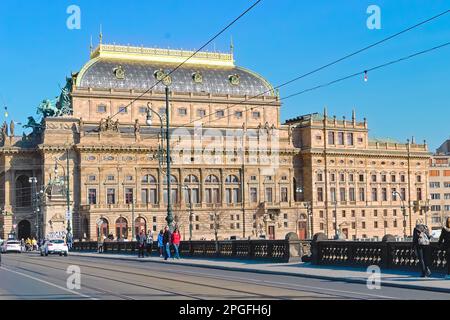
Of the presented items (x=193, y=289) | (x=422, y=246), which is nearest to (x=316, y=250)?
(x=422, y=246)

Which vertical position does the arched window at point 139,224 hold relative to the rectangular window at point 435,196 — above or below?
below

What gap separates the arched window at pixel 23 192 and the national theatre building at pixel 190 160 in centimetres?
21

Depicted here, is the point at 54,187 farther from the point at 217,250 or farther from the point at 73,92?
the point at 217,250

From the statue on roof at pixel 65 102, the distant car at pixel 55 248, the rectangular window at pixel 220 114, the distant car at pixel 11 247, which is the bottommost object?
the distant car at pixel 11 247

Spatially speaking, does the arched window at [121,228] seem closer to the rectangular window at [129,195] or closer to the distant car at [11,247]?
the rectangular window at [129,195]

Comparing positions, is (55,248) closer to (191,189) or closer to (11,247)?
(11,247)

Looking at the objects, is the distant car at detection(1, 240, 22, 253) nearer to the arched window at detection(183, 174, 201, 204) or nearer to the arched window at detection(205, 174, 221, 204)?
the arched window at detection(183, 174, 201, 204)

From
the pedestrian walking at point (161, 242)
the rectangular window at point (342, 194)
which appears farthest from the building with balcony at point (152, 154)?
the pedestrian walking at point (161, 242)

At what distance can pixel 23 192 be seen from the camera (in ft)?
387

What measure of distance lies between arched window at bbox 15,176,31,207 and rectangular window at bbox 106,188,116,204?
1249 centimetres

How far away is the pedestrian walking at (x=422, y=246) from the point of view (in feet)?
79.9

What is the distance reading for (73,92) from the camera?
115 m

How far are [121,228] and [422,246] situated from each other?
294 ft
